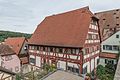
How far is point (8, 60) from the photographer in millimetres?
26891

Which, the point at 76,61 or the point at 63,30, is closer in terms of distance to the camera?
the point at 76,61

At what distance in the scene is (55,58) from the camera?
990 inches

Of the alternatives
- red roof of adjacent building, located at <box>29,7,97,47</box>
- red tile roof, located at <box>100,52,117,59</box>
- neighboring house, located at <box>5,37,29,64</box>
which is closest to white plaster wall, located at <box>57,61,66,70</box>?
red roof of adjacent building, located at <box>29,7,97,47</box>

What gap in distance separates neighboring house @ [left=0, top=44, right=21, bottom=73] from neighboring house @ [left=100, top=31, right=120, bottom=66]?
14.0 metres

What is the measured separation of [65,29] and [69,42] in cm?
325

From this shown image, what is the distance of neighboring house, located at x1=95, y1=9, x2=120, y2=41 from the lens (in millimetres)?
32275

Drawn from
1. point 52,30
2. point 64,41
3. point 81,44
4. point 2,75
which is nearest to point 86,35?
point 81,44

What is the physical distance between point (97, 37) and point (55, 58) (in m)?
8.01

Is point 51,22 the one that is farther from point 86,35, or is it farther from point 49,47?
point 86,35

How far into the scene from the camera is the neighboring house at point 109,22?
32.3 meters

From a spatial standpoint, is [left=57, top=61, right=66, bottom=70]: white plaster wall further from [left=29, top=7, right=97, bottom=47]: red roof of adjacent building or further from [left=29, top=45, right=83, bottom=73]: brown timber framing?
[left=29, top=7, right=97, bottom=47]: red roof of adjacent building

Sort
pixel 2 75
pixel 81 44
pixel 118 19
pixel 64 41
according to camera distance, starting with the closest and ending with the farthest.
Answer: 1. pixel 2 75
2. pixel 81 44
3. pixel 64 41
4. pixel 118 19

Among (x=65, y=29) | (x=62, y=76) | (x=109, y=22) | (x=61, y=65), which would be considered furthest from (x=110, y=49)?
(x=62, y=76)

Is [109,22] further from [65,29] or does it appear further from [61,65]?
[61,65]
